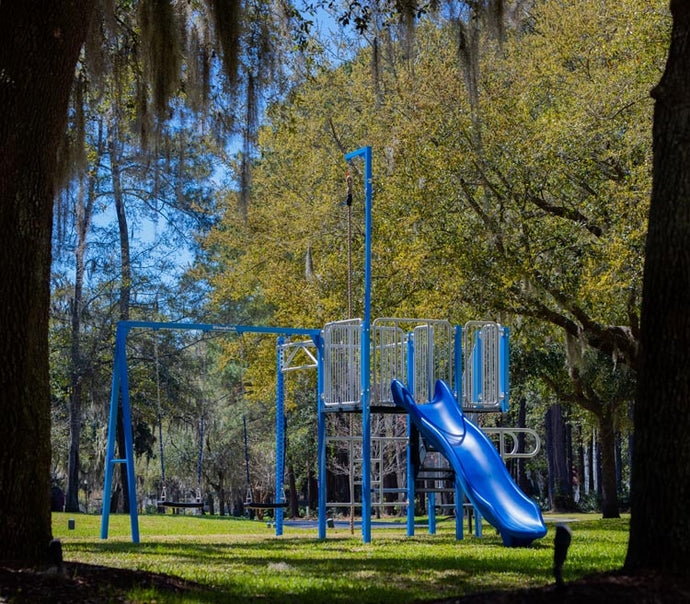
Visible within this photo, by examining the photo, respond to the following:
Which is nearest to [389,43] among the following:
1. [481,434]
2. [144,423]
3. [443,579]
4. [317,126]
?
[481,434]

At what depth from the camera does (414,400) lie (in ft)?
37.8

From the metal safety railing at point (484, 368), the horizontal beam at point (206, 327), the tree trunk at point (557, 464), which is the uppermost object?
the horizontal beam at point (206, 327)

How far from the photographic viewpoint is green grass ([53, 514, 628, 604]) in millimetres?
5965

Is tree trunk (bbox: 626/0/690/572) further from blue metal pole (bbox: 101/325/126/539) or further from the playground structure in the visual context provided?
blue metal pole (bbox: 101/325/126/539)

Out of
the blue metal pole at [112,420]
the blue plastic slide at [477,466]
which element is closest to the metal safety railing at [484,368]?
the blue plastic slide at [477,466]

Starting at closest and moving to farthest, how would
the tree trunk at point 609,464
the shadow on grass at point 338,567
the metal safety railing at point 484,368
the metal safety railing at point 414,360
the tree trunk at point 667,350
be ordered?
the tree trunk at point 667,350
the shadow on grass at point 338,567
the metal safety railing at point 414,360
the metal safety railing at point 484,368
the tree trunk at point 609,464

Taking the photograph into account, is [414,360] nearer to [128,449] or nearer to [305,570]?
[128,449]

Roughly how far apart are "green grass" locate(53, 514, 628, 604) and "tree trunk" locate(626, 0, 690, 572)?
4.93ft

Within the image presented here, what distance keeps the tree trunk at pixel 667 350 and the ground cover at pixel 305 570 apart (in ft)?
1.47

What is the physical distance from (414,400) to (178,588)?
20.6 ft

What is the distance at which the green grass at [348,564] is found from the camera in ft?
19.6

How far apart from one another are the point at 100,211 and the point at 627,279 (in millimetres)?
17985

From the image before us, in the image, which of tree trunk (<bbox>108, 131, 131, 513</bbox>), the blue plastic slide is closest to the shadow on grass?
the blue plastic slide

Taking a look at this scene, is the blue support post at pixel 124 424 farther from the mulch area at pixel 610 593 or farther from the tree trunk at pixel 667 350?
the tree trunk at pixel 667 350
